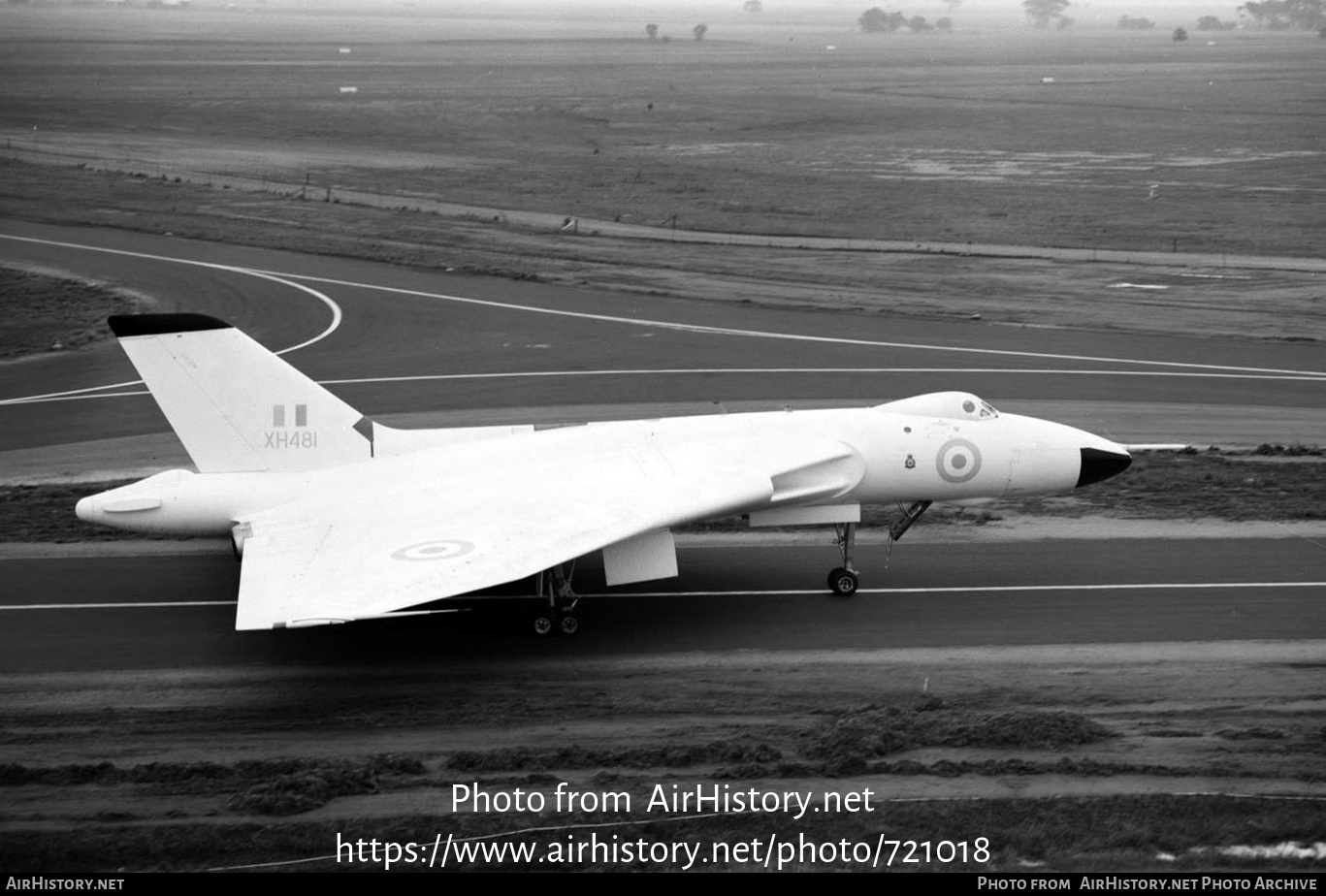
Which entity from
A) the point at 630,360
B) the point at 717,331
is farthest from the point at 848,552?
the point at 717,331

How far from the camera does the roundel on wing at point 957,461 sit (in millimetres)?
27469

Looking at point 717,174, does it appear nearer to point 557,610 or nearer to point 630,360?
point 630,360

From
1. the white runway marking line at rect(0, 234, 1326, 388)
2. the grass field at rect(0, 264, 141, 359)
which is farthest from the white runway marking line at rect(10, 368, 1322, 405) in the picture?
the grass field at rect(0, 264, 141, 359)

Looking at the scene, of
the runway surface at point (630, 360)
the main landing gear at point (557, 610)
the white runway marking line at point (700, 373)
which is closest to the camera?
the main landing gear at point (557, 610)

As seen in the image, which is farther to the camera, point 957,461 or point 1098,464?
point 1098,464

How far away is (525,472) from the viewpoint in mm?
26328

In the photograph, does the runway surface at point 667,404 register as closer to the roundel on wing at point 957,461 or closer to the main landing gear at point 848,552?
the main landing gear at point 848,552

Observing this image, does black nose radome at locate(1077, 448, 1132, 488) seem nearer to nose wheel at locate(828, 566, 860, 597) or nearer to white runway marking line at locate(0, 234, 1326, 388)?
nose wheel at locate(828, 566, 860, 597)

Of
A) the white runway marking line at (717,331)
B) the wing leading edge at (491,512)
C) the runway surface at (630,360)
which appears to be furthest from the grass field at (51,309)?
the wing leading edge at (491,512)

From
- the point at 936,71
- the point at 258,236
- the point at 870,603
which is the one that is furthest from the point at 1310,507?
the point at 936,71

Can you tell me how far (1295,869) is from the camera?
1590 centimetres

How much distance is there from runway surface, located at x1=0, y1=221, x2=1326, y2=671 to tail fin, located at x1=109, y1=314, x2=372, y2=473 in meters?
2.91

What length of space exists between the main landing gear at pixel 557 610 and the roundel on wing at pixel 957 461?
750 centimetres

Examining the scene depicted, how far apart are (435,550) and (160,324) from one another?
298 inches
